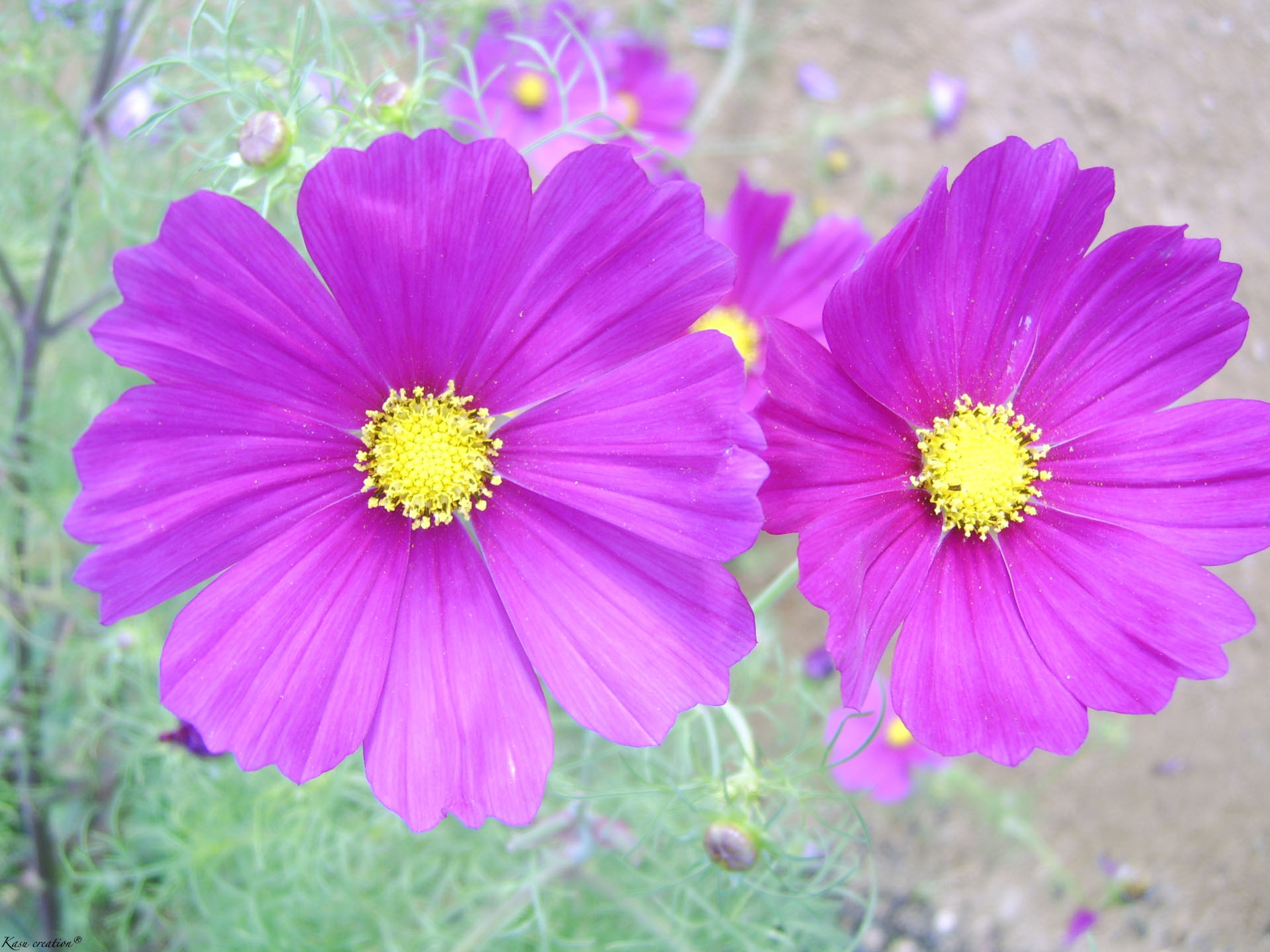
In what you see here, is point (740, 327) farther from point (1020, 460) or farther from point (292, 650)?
point (292, 650)

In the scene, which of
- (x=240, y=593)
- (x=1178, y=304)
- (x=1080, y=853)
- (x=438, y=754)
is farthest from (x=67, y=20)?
(x=1080, y=853)

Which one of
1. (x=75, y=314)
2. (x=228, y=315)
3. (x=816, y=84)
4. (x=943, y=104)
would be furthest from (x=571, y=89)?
(x=228, y=315)

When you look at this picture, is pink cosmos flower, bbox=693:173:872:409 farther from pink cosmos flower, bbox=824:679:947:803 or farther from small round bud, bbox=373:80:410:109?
pink cosmos flower, bbox=824:679:947:803

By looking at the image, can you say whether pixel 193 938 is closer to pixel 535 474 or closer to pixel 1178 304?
pixel 535 474

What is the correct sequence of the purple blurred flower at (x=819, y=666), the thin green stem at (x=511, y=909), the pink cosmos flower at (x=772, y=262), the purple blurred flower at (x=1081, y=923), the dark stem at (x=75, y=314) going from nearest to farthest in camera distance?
1. the thin green stem at (x=511, y=909)
2. the dark stem at (x=75, y=314)
3. the pink cosmos flower at (x=772, y=262)
4. the purple blurred flower at (x=1081, y=923)
5. the purple blurred flower at (x=819, y=666)

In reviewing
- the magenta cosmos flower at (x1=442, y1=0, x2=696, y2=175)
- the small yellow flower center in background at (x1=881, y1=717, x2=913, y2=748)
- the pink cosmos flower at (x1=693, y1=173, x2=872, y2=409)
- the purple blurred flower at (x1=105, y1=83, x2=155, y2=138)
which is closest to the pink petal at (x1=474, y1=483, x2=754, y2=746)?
the pink cosmos flower at (x1=693, y1=173, x2=872, y2=409)

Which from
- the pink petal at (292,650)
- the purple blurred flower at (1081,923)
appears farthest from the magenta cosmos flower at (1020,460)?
the purple blurred flower at (1081,923)

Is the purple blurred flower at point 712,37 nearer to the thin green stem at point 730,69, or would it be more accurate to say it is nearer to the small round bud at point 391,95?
the thin green stem at point 730,69
